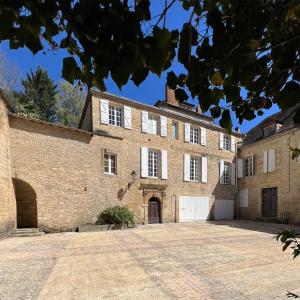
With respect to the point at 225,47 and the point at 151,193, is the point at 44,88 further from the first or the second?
the point at 225,47

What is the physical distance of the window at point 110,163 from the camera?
13398 millimetres

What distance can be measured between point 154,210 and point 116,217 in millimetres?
3382

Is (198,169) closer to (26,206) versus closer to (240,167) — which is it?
(240,167)

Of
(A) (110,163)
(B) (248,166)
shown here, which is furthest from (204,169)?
(A) (110,163)

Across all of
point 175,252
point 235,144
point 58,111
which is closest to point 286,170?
point 235,144

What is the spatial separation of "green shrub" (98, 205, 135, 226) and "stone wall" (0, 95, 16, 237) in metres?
Answer: 3.96

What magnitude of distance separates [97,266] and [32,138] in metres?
7.56

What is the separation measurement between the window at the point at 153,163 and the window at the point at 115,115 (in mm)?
2637

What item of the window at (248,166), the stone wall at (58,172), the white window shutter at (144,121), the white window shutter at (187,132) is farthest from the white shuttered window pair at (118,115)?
the window at (248,166)

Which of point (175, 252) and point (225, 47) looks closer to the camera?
point (225, 47)

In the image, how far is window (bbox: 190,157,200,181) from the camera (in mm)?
16656

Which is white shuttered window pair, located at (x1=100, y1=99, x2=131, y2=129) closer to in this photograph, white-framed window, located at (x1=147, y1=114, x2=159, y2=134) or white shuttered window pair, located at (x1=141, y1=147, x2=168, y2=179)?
white-framed window, located at (x1=147, y1=114, x2=159, y2=134)

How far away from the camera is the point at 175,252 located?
21.9 feet

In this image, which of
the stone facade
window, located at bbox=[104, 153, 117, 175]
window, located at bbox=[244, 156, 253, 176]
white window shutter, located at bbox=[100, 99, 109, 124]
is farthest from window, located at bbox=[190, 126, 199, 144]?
white window shutter, located at bbox=[100, 99, 109, 124]
